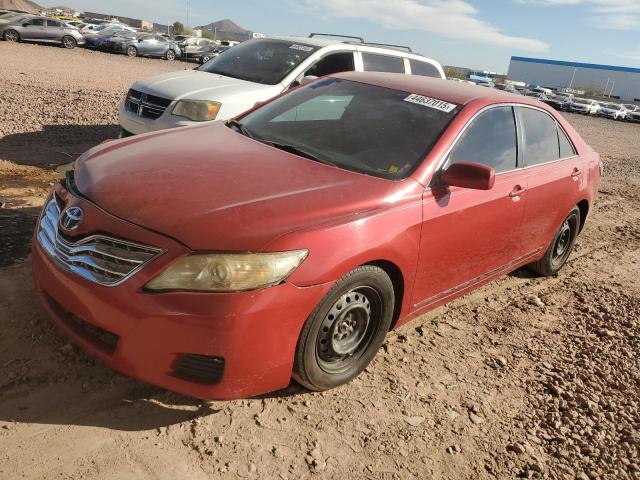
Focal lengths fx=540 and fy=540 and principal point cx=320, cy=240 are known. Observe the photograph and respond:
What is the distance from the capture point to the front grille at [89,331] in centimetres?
245

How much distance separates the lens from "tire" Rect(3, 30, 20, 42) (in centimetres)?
2595

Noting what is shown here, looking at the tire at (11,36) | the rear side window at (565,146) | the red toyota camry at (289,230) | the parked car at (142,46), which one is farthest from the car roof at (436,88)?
the parked car at (142,46)

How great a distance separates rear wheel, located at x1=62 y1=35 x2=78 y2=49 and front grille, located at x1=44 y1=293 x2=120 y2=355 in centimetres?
2979

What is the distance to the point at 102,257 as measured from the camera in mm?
2449

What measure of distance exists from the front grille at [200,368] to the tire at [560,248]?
3.50 metres

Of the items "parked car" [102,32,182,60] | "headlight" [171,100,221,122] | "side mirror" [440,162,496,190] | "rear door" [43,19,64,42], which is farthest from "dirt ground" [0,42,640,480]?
"parked car" [102,32,182,60]

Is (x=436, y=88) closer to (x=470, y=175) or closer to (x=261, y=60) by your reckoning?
(x=470, y=175)

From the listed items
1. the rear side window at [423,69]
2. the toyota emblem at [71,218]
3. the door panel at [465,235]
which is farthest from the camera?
the rear side window at [423,69]

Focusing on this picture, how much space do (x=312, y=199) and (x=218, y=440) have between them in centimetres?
124

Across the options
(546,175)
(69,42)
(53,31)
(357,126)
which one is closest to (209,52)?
(69,42)

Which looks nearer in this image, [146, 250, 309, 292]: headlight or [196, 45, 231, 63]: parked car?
[146, 250, 309, 292]: headlight

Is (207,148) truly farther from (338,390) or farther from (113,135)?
(113,135)

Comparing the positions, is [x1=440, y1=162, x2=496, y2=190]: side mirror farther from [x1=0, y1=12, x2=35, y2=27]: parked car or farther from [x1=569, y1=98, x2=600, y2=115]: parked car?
[x1=569, y1=98, x2=600, y2=115]: parked car

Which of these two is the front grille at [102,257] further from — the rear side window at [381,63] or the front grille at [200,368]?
the rear side window at [381,63]
